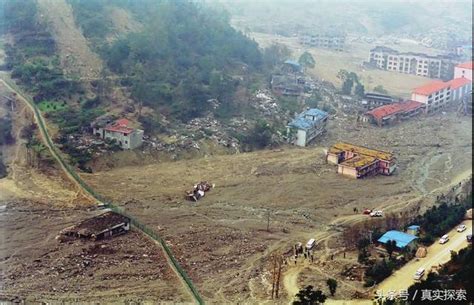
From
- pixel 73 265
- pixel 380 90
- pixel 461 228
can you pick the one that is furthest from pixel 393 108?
pixel 73 265

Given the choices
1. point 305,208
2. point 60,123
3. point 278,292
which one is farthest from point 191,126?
point 278,292

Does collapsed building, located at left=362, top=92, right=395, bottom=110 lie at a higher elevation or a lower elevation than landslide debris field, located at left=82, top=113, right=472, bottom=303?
higher

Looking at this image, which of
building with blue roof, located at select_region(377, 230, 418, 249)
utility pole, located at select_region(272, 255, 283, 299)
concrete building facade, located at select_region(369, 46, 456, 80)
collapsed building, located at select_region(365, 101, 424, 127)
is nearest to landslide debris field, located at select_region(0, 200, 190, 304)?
utility pole, located at select_region(272, 255, 283, 299)

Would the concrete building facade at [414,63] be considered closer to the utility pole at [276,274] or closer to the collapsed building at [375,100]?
the collapsed building at [375,100]

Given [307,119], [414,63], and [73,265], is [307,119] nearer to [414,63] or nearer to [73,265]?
[73,265]

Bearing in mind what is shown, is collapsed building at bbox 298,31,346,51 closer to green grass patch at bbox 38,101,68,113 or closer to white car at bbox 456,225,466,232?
green grass patch at bbox 38,101,68,113

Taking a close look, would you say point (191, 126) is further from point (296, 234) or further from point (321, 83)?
point (321, 83)
